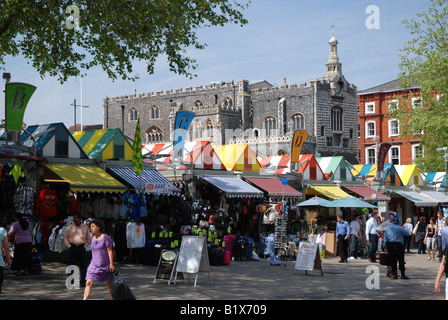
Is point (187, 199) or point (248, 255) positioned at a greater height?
point (187, 199)

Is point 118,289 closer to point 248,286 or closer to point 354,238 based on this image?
point 248,286

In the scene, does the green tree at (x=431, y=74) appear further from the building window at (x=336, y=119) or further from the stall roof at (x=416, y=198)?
the building window at (x=336, y=119)

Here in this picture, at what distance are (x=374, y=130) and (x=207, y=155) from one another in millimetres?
45497

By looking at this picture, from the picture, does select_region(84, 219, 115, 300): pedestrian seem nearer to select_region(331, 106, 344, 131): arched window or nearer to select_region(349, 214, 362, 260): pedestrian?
select_region(349, 214, 362, 260): pedestrian

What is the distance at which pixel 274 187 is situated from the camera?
22422 mm

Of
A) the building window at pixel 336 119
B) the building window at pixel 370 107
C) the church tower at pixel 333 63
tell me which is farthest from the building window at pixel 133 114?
the building window at pixel 370 107

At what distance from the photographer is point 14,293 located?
36.5 ft

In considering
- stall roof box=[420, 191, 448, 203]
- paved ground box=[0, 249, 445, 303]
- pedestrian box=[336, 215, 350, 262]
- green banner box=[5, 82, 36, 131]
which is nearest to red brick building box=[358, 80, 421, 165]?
stall roof box=[420, 191, 448, 203]

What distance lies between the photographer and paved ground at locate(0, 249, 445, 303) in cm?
1139

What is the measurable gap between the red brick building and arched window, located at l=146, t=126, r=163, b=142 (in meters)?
33.1

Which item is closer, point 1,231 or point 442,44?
point 1,231

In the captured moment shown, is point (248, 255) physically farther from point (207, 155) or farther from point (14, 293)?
point (14, 293)

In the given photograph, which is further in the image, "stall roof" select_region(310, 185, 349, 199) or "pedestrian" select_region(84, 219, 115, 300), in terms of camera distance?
"stall roof" select_region(310, 185, 349, 199)

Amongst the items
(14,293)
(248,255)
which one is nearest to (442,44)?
(248,255)
